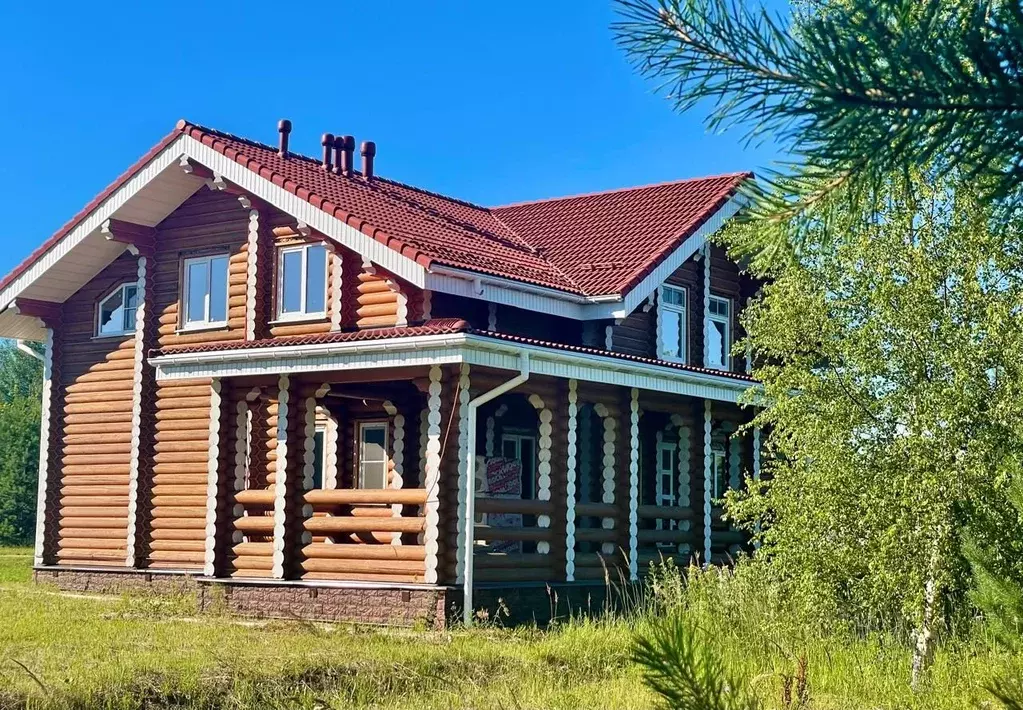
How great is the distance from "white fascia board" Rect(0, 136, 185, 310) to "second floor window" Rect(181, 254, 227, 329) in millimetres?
1412

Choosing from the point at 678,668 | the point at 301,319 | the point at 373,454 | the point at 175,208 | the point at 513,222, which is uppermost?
the point at 513,222

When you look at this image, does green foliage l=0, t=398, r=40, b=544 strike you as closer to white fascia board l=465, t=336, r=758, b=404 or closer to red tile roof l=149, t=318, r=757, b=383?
red tile roof l=149, t=318, r=757, b=383

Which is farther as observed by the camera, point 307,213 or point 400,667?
point 307,213

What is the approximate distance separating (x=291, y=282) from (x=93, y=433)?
511 centimetres

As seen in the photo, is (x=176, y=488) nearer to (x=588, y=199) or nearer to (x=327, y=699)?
(x=588, y=199)

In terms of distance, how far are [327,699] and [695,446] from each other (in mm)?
10081

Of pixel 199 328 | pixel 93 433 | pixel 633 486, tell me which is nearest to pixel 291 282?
pixel 199 328

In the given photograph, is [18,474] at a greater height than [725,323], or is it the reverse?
[725,323]

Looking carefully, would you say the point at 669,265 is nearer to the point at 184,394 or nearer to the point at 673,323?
the point at 673,323

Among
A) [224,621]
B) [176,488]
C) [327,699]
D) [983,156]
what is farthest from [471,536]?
[983,156]

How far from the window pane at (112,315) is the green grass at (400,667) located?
8.25 meters

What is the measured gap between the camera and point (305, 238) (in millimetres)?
18750

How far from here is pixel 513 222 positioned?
24.2 meters

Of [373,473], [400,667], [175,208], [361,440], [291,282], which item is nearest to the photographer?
[400,667]
